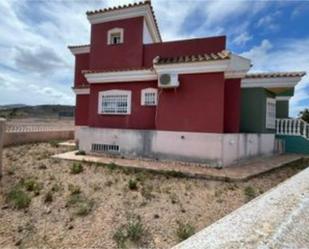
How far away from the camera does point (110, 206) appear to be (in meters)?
5.78

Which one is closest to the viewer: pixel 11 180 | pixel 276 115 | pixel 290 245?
pixel 290 245

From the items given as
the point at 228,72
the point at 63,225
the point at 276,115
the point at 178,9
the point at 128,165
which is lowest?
the point at 63,225

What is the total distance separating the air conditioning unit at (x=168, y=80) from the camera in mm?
9604

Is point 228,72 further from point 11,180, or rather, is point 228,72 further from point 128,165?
point 11,180

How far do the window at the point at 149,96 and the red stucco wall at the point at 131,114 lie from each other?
0.57ft

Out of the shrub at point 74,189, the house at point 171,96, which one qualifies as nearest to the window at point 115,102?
the house at point 171,96

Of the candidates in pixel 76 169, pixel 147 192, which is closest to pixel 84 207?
pixel 147 192

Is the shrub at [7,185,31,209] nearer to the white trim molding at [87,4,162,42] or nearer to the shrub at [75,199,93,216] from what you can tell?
the shrub at [75,199,93,216]

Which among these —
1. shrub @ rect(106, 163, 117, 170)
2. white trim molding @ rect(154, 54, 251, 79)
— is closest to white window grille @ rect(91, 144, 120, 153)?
shrub @ rect(106, 163, 117, 170)

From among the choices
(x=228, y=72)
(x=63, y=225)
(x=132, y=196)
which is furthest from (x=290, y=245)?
(x=228, y=72)

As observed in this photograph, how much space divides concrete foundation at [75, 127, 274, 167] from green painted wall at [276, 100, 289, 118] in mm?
4237

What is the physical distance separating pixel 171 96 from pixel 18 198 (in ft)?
21.5

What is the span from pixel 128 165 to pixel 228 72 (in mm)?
5854

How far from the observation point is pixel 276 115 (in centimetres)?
1477
